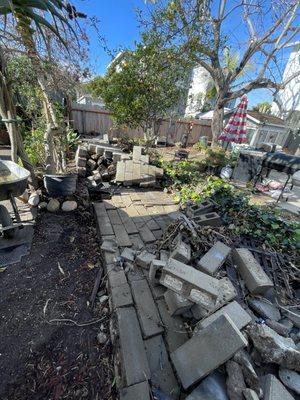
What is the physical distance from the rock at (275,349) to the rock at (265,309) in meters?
0.40

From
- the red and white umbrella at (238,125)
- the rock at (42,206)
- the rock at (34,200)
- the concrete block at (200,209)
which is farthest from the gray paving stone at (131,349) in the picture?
the red and white umbrella at (238,125)

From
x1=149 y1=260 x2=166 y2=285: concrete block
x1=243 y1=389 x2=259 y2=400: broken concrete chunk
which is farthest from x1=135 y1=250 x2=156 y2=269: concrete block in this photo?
x1=243 y1=389 x2=259 y2=400: broken concrete chunk

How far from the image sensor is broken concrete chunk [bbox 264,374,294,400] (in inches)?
51.4

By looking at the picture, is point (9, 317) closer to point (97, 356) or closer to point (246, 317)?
point (97, 356)

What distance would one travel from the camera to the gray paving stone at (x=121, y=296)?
2.09 meters

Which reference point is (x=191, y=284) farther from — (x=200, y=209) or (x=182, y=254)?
(x=200, y=209)

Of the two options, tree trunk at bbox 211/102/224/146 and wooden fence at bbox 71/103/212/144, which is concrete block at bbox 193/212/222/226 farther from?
tree trunk at bbox 211/102/224/146

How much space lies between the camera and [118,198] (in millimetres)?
4457

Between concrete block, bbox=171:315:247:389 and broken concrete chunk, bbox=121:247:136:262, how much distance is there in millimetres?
1257

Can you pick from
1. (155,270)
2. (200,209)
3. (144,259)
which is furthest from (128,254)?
(200,209)

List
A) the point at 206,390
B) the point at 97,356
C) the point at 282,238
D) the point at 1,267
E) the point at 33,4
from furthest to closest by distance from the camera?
the point at 282,238, the point at 1,267, the point at 33,4, the point at 97,356, the point at 206,390

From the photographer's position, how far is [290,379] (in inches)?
58.6

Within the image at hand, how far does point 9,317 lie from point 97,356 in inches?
39.1

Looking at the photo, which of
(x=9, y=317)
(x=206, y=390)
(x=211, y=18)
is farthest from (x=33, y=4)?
(x=211, y=18)
